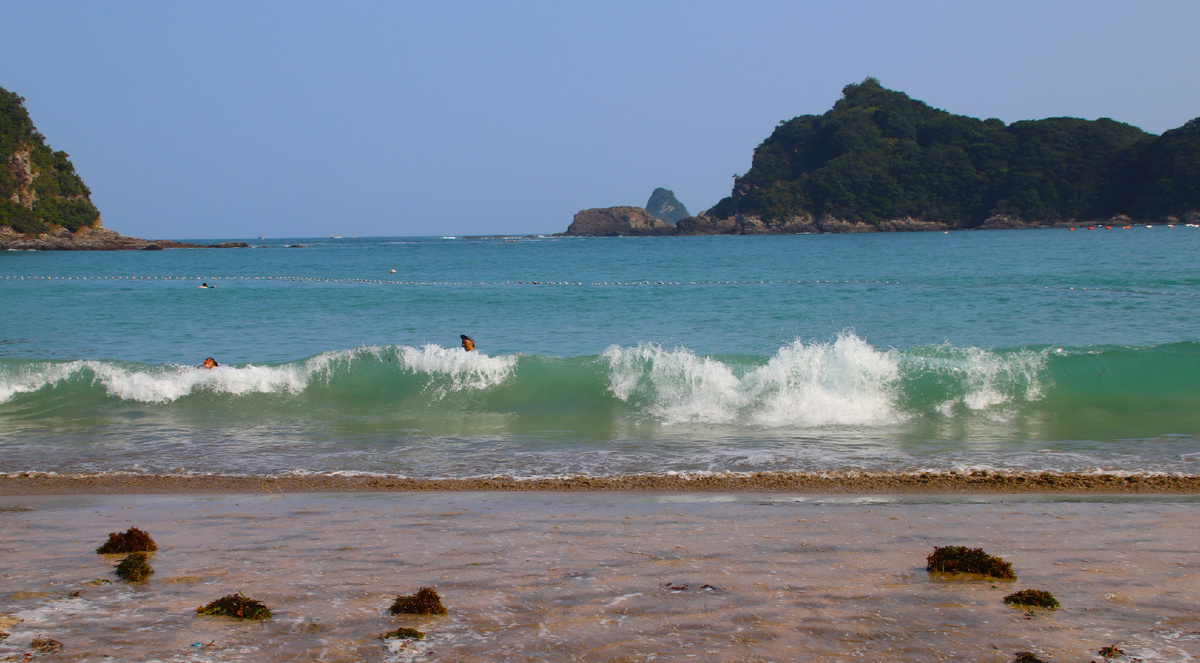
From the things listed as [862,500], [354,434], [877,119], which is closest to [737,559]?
[862,500]

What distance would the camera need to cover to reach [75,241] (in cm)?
8744

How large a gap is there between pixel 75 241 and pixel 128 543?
98569 mm

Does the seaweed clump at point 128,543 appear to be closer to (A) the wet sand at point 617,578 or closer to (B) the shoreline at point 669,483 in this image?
(A) the wet sand at point 617,578

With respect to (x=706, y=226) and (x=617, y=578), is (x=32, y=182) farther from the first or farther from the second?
(x=617, y=578)

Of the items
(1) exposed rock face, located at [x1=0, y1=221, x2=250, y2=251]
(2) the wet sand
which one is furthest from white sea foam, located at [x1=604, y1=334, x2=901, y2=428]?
(1) exposed rock face, located at [x1=0, y1=221, x2=250, y2=251]

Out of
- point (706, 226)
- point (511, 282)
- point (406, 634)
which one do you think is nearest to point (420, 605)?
point (406, 634)

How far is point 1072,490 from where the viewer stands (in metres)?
7.29

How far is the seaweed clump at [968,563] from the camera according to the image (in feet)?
16.3

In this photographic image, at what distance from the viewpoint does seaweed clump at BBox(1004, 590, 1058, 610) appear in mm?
4469

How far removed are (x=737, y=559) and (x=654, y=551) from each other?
0.58 meters

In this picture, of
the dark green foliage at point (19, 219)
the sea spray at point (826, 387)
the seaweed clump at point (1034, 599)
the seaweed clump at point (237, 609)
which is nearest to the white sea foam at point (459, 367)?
the sea spray at point (826, 387)

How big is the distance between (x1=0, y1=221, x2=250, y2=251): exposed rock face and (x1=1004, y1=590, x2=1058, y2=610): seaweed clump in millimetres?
98046

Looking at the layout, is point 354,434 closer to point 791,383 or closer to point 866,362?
point 791,383

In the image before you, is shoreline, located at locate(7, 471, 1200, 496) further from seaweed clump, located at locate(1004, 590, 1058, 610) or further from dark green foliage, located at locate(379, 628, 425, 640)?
dark green foliage, located at locate(379, 628, 425, 640)
